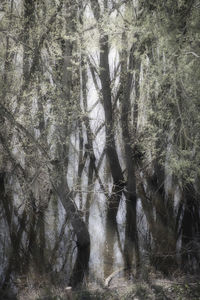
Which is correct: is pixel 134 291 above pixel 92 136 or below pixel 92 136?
below

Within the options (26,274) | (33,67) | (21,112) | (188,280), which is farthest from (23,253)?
(33,67)

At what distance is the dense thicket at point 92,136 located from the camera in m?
5.17

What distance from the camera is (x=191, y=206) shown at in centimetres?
786

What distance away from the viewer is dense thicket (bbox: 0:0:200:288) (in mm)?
5172

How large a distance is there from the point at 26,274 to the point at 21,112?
3.44m

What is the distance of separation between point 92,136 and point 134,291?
15.9 ft

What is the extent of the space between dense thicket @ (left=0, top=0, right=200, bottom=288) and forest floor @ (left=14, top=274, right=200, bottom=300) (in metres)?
0.67

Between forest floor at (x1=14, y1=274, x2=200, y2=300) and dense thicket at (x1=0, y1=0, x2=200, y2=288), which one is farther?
dense thicket at (x1=0, y1=0, x2=200, y2=288)

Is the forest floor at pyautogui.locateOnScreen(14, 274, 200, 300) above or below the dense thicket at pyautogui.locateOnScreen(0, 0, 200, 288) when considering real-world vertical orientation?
below

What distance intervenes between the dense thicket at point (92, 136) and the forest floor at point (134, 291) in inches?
26.2

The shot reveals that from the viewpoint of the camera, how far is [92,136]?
8711 mm

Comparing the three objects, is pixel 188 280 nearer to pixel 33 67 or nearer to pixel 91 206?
pixel 91 206

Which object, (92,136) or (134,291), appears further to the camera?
(92,136)

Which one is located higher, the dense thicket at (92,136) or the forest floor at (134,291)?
the dense thicket at (92,136)
